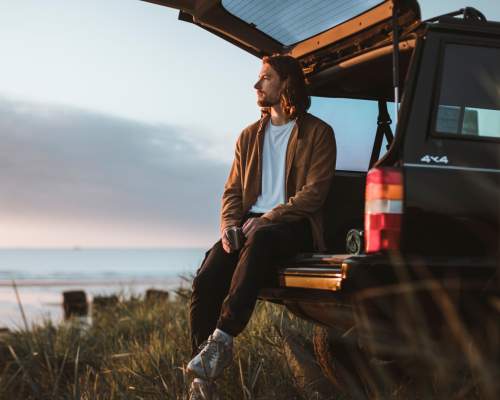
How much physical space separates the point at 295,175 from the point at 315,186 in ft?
0.70

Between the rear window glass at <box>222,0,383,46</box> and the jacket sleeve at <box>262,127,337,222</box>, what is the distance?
0.68 m

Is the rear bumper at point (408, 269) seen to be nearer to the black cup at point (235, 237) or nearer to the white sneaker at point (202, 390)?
the white sneaker at point (202, 390)

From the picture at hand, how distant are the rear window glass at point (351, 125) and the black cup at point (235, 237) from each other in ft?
3.81

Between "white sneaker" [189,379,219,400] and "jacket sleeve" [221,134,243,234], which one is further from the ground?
"jacket sleeve" [221,134,243,234]

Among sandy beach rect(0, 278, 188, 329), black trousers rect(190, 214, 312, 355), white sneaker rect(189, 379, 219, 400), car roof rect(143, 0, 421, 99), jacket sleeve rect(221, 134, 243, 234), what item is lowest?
sandy beach rect(0, 278, 188, 329)

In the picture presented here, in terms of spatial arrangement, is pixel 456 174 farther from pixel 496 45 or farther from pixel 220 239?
pixel 220 239

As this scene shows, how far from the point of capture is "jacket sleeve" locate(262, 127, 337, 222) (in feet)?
15.5

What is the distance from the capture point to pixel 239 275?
4328mm

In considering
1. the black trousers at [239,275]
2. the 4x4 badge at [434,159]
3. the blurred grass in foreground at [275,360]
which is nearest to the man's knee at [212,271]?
the black trousers at [239,275]

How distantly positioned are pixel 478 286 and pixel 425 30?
1283 millimetres

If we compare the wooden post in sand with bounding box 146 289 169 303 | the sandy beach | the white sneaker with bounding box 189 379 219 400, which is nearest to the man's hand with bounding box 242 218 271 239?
the white sneaker with bounding box 189 379 219 400

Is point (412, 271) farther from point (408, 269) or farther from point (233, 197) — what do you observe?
point (233, 197)

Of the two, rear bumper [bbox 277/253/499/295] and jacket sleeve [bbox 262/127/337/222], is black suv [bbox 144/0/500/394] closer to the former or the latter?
rear bumper [bbox 277/253/499/295]

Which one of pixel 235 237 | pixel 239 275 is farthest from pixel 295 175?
pixel 239 275
